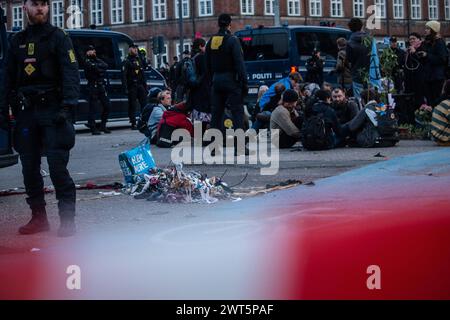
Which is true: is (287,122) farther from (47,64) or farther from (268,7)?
(268,7)

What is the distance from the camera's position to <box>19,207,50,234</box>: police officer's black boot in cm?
646

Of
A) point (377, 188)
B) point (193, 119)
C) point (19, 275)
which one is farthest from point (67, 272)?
point (193, 119)

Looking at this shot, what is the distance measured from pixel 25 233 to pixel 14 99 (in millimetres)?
888

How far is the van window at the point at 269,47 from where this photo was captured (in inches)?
1063

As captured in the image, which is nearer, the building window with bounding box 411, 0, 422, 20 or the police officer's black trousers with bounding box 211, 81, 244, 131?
the police officer's black trousers with bounding box 211, 81, 244, 131

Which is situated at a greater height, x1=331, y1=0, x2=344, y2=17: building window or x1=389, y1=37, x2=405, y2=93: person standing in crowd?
x1=331, y1=0, x2=344, y2=17: building window

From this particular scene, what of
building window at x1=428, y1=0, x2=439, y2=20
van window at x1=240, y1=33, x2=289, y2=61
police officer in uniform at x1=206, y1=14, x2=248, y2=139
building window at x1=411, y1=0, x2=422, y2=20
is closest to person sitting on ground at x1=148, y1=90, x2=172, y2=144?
police officer in uniform at x1=206, y1=14, x2=248, y2=139

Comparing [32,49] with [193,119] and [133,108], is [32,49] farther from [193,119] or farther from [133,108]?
[133,108]

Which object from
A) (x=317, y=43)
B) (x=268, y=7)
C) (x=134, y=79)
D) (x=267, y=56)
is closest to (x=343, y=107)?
(x=134, y=79)

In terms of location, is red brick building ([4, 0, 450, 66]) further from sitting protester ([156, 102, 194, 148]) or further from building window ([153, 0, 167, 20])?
sitting protester ([156, 102, 194, 148])

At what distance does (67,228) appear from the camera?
20.1 ft

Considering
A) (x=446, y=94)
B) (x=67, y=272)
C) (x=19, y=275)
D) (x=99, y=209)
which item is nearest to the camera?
(x=67, y=272)

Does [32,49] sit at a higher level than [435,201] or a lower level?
higher

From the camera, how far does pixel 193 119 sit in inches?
595
